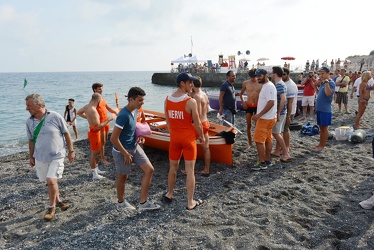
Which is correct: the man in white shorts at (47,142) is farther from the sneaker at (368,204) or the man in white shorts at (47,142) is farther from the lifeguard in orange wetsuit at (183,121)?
the sneaker at (368,204)

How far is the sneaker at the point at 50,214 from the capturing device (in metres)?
4.04

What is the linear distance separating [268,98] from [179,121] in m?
2.08

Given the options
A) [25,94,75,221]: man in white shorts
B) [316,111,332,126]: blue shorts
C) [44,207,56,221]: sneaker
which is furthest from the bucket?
[44,207,56,221]: sneaker

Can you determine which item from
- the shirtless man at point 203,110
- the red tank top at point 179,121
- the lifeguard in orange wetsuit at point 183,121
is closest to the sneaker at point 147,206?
the lifeguard in orange wetsuit at point 183,121

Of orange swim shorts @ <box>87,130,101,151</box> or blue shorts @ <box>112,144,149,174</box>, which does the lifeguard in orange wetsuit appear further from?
orange swim shorts @ <box>87,130,101,151</box>

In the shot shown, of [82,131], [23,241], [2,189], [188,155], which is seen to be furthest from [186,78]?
[82,131]

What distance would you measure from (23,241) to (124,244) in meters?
1.34

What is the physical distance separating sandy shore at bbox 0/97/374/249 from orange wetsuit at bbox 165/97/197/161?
0.92 meters

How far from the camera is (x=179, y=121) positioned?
3.84 m

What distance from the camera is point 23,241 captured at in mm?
3598

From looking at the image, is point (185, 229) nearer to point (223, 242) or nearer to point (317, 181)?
point (223, 242)

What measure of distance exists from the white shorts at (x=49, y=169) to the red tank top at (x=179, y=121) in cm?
167

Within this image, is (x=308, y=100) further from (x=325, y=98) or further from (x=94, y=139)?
(x=94, y=139)

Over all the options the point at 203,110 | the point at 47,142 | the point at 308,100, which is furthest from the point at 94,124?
the point at 308,100
